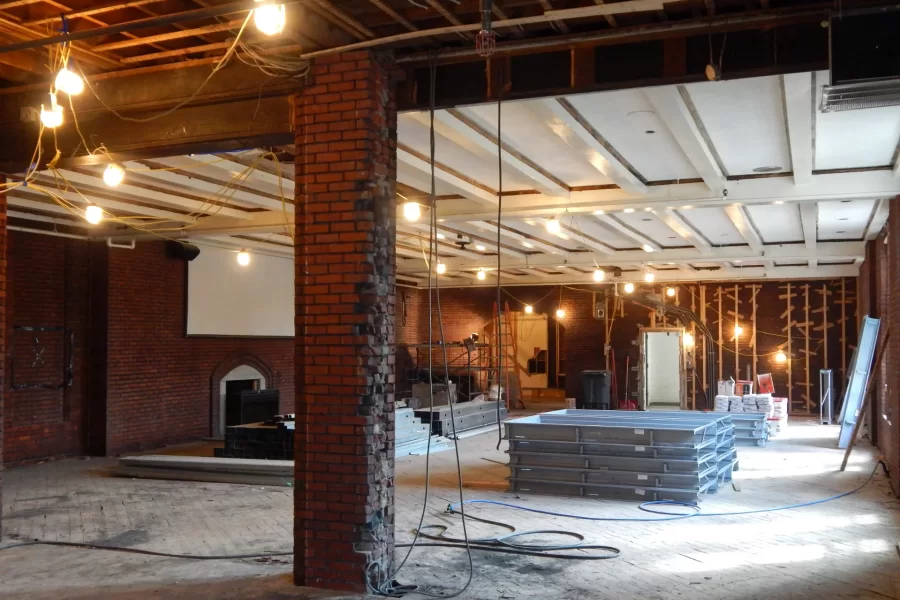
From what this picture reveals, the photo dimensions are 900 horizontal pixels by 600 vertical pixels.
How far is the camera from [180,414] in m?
14.4

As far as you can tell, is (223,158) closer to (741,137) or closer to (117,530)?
(117,530)

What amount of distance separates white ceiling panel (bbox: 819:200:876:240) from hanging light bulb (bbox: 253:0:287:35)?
28.8 ft

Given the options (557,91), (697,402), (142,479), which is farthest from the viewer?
(697,402)

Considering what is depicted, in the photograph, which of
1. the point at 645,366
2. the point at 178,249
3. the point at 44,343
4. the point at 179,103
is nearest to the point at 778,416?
the point at 645,366

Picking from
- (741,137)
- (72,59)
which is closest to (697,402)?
(741,137)

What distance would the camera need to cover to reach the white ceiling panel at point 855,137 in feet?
23.3

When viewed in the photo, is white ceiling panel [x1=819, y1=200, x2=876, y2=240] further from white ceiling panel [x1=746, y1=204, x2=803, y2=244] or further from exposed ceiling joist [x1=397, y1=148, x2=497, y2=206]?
exposed ceiling joist [x1=397, y1=148, x2=497, y2=206]

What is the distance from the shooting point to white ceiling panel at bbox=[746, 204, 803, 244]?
11633 millimetres

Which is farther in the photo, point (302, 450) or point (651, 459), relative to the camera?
point (651, 459)

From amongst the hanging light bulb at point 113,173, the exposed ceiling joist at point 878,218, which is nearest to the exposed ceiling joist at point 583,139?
the exposed ceiling joist at point 878,218

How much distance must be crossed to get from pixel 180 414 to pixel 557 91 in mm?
10988

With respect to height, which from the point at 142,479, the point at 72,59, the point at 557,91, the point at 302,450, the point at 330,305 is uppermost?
the point at 72,59

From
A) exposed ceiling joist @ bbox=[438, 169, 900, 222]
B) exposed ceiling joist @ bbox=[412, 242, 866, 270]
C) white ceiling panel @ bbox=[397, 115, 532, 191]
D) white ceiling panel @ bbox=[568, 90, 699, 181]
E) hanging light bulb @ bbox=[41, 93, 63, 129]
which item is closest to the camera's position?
hanging light bulb @ bbox=[41, 93, 63, 129]

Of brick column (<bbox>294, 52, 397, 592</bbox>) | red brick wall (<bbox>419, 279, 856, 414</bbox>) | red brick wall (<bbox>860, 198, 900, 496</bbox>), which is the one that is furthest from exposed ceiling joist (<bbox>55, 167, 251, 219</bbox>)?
red brick wall (<bbox>419, 279, 856, 414</bbox>)
